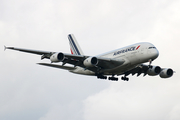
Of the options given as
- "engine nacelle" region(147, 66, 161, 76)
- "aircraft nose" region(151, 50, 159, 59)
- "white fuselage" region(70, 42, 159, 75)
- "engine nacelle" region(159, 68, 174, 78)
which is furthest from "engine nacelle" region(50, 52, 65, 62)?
"engine nacelle" region(159, 68, 174, 78)

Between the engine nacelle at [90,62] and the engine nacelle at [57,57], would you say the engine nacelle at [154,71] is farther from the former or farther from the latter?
the engine nacelle at [57,57]

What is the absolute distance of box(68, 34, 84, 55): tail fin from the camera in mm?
67438

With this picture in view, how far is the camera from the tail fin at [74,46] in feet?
221

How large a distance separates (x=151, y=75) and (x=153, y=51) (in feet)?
26.1

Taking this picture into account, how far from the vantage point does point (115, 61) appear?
178 feet

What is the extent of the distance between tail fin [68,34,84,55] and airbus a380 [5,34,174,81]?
703 centimetres

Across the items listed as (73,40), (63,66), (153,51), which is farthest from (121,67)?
(73,40)

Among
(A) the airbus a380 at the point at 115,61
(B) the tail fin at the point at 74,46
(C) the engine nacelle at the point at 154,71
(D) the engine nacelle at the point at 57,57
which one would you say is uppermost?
(B) the tail fin at the point at 74,46

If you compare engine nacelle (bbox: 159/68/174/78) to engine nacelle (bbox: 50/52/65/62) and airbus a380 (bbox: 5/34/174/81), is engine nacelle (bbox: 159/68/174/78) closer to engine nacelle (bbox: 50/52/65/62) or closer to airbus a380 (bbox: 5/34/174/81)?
airbus a380 (bbox: 5/34/174/81)

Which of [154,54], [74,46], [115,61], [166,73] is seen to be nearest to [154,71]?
[166,73]

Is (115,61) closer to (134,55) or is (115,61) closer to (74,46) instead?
(134,55)

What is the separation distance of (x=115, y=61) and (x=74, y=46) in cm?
1574

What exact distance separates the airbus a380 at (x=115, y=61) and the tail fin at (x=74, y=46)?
7027 millimetres

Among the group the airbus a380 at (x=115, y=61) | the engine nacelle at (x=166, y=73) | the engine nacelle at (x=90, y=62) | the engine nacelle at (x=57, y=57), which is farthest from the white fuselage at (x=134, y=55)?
the engine nacelle at (x=166, y=73)
